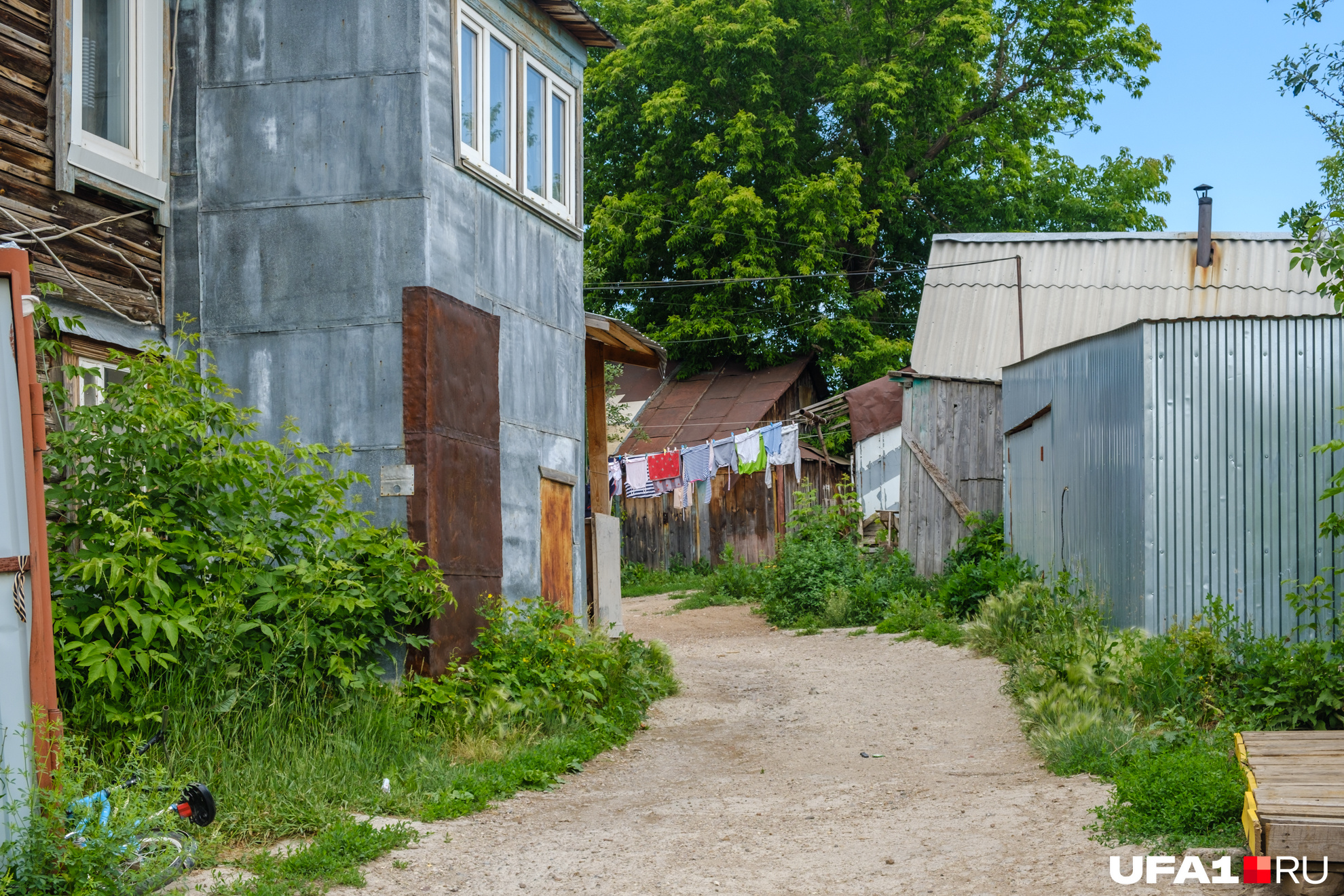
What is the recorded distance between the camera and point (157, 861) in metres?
5.08

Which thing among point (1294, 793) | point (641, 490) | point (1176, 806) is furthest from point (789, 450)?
point (1294, 793)

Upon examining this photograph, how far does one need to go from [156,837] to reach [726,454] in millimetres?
16614

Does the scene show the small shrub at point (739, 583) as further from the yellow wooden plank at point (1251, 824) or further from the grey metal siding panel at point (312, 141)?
the yellow wooden plank at point (1251, 824)

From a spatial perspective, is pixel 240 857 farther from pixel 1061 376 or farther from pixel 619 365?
pixel 619 365

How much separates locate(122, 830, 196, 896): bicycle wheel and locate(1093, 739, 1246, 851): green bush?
4160 millimetres

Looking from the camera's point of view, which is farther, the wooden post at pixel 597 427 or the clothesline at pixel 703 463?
the clothesline at pixel 703 463

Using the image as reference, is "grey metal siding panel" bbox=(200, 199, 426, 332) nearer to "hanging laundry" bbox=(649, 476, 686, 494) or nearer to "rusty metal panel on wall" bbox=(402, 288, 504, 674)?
"rusty metal panel on wall" bbox=(402, 288, 504, 674)

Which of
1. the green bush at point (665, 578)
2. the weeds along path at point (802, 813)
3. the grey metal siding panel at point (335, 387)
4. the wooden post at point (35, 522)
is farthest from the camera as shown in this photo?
the green bush at point (665, 578)

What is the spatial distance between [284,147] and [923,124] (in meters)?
21.4

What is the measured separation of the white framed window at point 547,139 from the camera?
10367 millimetres

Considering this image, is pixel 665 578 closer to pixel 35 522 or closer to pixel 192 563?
pixel 192 563

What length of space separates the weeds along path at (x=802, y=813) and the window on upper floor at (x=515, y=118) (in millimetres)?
4522

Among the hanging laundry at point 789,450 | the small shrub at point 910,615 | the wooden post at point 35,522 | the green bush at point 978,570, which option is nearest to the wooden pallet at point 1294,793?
the wooden post at point 35,522

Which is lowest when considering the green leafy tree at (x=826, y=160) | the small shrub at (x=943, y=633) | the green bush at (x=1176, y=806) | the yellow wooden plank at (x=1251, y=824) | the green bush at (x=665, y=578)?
the green bush at (x=665, y=578)
